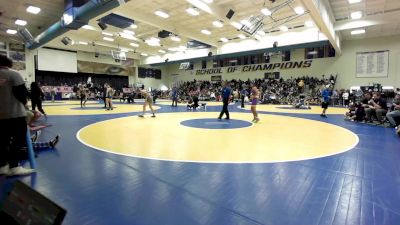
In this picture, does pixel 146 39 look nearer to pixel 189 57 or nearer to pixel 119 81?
pixel 189 57

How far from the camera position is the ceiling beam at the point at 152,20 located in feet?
46.0

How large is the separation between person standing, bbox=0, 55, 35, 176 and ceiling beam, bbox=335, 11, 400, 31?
1814cm

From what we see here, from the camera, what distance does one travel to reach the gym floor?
98.7 inches

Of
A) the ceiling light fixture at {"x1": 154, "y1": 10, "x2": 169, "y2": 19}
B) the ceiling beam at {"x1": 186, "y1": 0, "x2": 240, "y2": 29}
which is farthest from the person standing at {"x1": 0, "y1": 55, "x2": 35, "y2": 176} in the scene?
the ceiling light fixture at {"x1": 154, "y1": 10, "x2": 169, "y2": 19}

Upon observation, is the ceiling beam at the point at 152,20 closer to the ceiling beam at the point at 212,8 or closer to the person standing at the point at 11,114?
the ceiling beam at the point at 212,8

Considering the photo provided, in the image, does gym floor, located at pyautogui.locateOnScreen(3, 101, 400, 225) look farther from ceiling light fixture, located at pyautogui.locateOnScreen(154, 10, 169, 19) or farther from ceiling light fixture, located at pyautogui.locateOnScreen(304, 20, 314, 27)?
ceiling light fixture, located at pyautogui.locateOnScreen(304, 20, 314, 27)

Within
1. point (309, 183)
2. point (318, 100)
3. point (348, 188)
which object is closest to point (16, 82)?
point (309, 183)

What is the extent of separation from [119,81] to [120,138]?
2903cm

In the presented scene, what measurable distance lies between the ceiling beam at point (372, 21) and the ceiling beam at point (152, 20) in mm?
10429

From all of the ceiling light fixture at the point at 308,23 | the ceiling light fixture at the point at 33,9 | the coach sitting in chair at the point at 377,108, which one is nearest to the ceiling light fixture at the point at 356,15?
the ceiling light fixture at the point at 308,23

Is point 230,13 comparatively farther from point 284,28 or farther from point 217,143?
point 217,143

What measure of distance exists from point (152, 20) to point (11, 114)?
1412 cm

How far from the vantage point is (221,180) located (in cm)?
343

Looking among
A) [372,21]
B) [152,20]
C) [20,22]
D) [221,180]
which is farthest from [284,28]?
[20,22]
